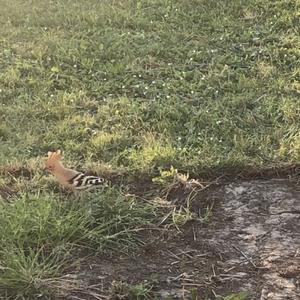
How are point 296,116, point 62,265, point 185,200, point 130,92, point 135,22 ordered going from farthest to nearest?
point 135,22 < point 130,92 < point 296,116 < point 185,200 < point 62,265

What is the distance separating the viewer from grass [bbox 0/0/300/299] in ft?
13.2

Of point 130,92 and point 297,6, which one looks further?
point 297,6

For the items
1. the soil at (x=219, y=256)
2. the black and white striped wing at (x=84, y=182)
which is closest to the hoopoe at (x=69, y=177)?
the black and white striped wing at (x=84, y=182)

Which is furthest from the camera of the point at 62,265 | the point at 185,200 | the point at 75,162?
the point at 75,162

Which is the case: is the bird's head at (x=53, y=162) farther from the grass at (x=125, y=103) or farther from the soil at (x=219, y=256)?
the soil at (x=219, y=256)

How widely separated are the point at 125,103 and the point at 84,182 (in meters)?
1.79

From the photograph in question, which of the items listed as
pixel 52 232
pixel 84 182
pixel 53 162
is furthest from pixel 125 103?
pixel 52 232

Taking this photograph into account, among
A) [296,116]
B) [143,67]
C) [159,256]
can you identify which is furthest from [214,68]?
[159,256]

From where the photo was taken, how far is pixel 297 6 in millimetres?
7977

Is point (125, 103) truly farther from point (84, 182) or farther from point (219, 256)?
point (219, 256)

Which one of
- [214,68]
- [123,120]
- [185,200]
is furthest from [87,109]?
[185,200]

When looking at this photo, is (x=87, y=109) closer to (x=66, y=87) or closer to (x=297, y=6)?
(x=66, y=87)

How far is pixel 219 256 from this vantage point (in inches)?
157

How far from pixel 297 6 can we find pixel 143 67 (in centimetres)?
236
